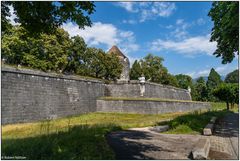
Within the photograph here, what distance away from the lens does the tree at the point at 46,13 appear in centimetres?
697

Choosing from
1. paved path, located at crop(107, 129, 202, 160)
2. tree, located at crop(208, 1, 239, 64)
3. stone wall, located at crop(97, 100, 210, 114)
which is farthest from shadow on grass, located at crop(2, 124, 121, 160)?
stone wall, located at crop(97, 100, 210, 114)

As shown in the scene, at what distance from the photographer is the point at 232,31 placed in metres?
11.3

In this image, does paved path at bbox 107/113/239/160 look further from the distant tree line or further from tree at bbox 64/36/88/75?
the distant tree line

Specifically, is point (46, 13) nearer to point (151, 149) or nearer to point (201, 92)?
point (151, 149)

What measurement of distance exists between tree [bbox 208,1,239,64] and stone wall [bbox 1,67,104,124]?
1351 centimetres

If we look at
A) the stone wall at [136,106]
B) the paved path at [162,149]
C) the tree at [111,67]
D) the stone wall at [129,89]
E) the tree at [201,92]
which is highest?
the tree at [111,67]

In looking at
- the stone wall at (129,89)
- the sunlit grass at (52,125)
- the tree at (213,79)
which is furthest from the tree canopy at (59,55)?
the tree at (213,79)

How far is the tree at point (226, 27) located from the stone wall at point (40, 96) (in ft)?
44.3

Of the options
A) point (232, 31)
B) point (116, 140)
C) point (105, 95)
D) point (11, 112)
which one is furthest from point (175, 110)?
point (116, 140)

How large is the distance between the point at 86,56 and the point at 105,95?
13627 millimetres

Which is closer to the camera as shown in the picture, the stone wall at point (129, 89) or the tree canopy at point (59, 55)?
the stone wall at point (129, 89)

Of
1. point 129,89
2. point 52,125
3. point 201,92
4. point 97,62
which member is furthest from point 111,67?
point 201,92

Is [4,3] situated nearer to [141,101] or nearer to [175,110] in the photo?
[141,101]

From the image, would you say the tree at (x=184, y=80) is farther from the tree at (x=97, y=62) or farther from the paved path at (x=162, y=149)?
the paved path at (x=162, y=149)
